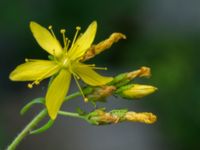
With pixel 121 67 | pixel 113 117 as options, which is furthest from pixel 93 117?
pixel 121 67

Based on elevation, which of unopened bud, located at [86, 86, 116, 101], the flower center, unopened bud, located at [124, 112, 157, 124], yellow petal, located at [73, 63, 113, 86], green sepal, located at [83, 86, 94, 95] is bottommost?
unopened bud, located at [124, 112, 157, 124]

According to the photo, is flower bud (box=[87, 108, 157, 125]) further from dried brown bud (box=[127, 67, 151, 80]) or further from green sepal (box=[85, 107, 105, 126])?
dried brown bud (box=[127, 67, 151, 80])

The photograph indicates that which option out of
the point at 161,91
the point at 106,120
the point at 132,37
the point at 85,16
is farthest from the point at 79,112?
the point at 132,37

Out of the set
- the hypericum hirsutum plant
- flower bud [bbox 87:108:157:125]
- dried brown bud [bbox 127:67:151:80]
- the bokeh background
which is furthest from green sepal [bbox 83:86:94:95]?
the bokeh background

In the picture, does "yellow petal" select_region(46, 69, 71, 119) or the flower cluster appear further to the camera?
the flower cluster

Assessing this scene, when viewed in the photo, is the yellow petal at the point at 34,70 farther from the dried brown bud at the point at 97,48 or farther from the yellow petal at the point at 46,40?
the dried brown bud at the point at 97,48

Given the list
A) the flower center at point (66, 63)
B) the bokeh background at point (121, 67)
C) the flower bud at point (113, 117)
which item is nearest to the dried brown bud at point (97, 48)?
the flower center at point (66, 63)
